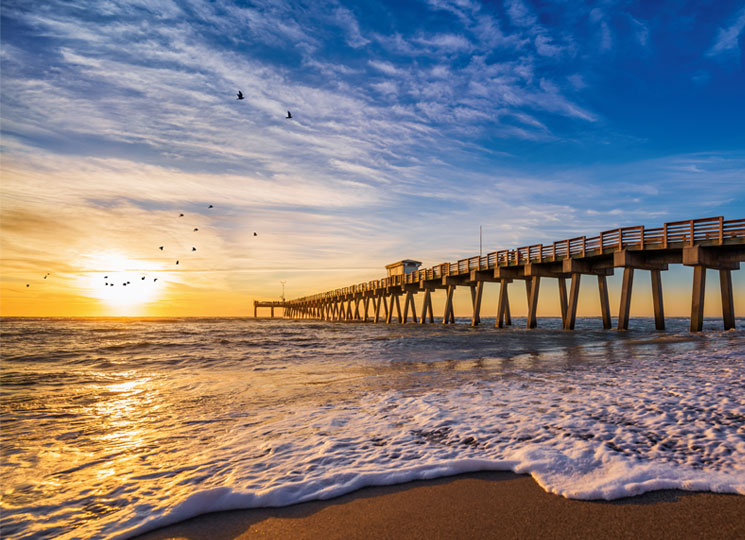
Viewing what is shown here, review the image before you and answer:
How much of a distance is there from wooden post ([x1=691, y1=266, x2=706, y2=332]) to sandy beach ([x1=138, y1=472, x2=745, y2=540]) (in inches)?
754

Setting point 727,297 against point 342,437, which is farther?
point 727,297

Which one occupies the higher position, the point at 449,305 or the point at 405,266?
the point at 405,266

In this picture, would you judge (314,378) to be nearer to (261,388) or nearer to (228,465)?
(261,388)

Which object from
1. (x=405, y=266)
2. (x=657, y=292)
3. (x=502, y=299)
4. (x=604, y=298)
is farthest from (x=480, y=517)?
(x=405, y=266)

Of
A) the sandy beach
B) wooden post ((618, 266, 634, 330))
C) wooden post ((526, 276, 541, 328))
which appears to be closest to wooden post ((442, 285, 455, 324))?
wooden post ((526, 276, 541, 328))

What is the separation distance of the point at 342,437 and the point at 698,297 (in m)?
19.8

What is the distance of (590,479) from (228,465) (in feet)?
9.89

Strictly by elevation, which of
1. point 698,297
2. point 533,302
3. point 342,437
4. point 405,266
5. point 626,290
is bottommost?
point 342,437

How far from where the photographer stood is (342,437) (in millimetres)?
4465

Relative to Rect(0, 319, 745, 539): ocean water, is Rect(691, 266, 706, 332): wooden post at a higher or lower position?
higher

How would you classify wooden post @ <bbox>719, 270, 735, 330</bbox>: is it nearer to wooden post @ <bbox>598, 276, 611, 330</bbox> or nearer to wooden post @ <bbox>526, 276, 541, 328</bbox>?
wooden post @ <bbox>598, 276, 611, 330</bbox>

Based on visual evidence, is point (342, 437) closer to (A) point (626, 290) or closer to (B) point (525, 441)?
(B) point (525, 441)

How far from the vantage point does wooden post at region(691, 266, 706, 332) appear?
59.0 feet

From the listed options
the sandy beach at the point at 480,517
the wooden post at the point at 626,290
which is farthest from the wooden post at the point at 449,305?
the sandy beach at the point at 480,517
